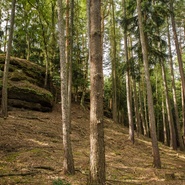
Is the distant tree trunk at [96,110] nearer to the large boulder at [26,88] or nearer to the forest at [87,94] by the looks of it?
the forest at [87,94]

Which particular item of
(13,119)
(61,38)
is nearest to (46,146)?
(13,119)

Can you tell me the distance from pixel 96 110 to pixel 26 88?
34.7 ft

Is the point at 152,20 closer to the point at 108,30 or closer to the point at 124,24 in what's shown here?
the point at 124,24

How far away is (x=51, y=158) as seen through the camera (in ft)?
24.3

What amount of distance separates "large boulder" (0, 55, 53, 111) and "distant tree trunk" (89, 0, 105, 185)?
351 inches

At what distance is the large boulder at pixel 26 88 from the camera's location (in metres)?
13.5

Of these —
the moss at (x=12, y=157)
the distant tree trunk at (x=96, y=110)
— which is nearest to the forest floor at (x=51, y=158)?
the moss at (x=12, y=157)

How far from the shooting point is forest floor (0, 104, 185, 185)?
5.82 meters

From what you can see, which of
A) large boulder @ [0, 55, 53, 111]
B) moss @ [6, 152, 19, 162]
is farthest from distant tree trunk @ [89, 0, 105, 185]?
large boulder @ [0, 55, 53, 111]

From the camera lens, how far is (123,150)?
11.5 m

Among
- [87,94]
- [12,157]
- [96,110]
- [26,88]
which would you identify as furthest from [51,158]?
[87,94]

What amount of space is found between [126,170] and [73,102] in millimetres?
12471

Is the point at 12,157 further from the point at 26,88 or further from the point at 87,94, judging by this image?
the point at 87,94

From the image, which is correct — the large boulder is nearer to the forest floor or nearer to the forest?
the forest
